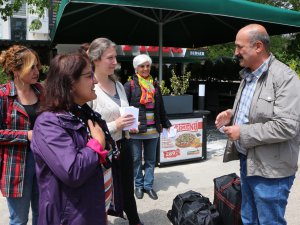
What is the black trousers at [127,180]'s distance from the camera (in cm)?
290

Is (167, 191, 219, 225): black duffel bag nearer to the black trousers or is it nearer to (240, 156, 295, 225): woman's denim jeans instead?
the black trousers

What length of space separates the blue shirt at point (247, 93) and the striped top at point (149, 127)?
1.57 meters

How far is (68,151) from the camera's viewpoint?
1484 mm

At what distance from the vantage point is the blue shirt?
2.22m

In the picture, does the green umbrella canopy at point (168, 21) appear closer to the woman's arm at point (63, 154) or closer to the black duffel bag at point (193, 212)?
the black duffel bag at point (193, 212)

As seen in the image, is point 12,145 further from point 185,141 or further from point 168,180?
point 185,141

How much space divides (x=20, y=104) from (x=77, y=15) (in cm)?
419

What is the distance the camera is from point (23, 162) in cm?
236

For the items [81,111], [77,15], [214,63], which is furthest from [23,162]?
[214,63]

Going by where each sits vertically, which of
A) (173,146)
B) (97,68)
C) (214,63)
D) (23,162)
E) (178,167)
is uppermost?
(214,63)

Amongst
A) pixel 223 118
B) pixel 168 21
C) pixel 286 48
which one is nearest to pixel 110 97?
pixel 223 118

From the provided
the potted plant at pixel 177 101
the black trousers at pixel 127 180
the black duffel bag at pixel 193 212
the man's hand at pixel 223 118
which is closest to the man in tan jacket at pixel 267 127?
the man's hand at pixel 223 118

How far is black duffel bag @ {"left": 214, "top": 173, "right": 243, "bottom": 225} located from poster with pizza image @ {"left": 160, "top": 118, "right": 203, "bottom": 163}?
194cm

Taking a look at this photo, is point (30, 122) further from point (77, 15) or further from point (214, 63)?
point (214, 63)
